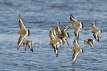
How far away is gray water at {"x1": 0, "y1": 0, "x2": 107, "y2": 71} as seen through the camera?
10.2m

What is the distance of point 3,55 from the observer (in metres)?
11.3

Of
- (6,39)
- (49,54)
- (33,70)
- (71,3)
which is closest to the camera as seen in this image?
(33,70)

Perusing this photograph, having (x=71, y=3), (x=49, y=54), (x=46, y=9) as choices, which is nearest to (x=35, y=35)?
(x=49, y=54)

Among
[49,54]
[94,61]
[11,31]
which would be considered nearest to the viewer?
[94,61]

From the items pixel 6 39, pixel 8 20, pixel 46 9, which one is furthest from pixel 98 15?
pixel 6 39

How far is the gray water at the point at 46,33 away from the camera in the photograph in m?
10.2

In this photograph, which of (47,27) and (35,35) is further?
(47,27)

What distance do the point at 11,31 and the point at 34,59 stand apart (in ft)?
11.7

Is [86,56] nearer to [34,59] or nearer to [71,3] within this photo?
[34,59]

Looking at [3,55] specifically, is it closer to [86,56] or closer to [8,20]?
[86,56]

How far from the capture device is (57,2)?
20.0 metres

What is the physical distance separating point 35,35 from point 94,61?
347cm

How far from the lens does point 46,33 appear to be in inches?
545

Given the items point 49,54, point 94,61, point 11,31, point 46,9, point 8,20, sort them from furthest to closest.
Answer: point 46,9 < point 8,20 < point 11,31 < point 49,54 < point 94,61
